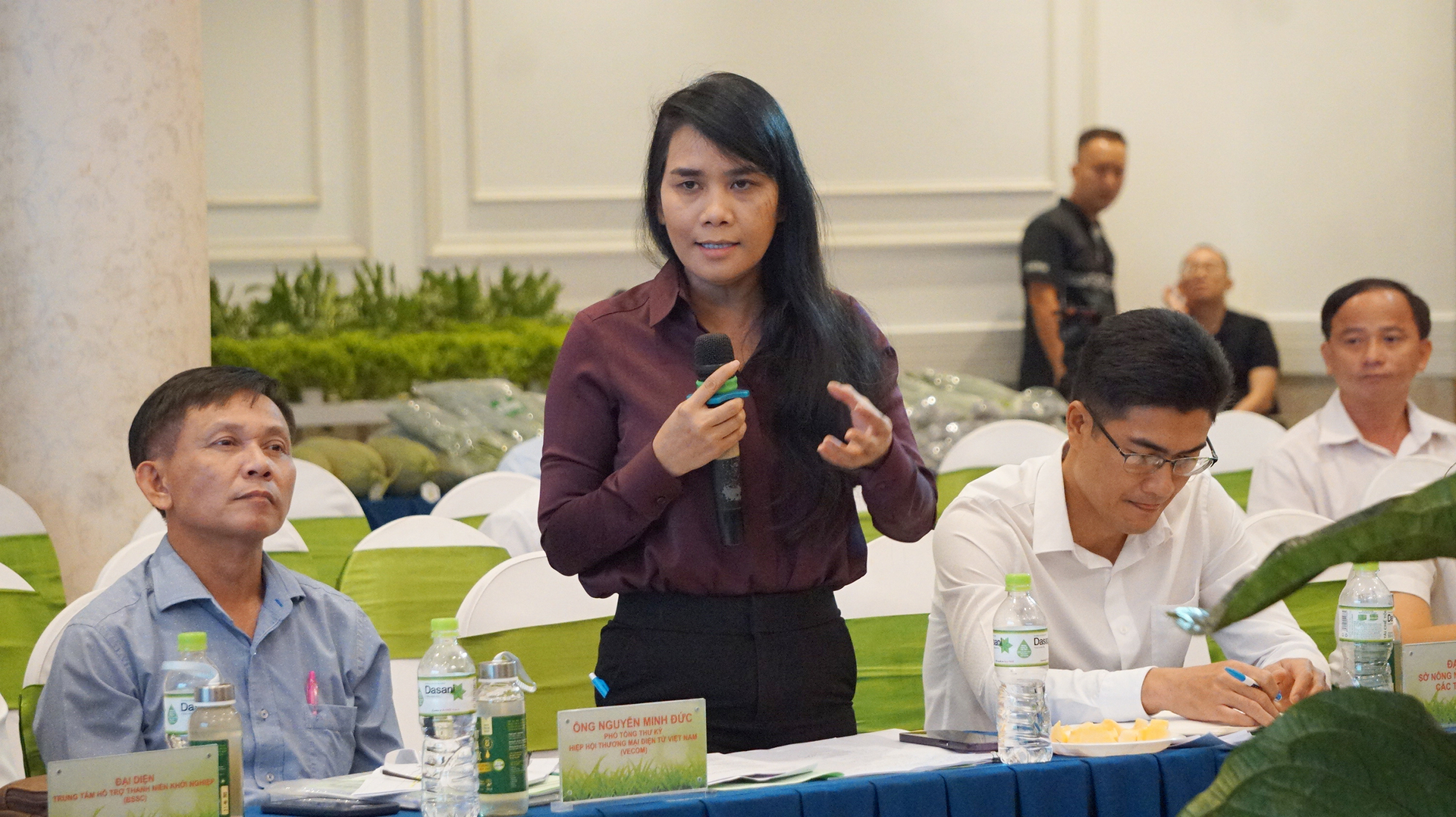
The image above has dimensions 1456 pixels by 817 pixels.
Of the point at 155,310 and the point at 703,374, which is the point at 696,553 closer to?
the point at 703,374

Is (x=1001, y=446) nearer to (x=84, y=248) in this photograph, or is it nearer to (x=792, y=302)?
(x=792, y=302)

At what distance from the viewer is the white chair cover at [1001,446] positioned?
402 cm

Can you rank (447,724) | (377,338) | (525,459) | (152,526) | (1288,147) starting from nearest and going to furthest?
(447,724), (152,526), (525,459), (377,338), (1288,147)

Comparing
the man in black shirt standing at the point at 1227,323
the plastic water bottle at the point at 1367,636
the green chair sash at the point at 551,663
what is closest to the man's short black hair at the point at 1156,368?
the plastic water bottle at the point at 1367,636

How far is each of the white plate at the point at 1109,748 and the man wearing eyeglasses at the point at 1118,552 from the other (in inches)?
7.0

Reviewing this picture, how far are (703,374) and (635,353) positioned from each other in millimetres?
144

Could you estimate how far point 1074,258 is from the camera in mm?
6734

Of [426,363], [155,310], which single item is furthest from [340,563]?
[426,363]

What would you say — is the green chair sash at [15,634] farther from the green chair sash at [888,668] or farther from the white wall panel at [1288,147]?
the white wall panel at [1288,147]

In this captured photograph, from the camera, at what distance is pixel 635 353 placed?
1882 millimetres

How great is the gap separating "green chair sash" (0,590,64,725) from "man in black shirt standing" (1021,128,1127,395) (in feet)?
16.1

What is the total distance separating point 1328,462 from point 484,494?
201cm

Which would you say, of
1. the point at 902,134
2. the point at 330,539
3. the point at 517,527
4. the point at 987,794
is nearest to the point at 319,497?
the point at 330,539

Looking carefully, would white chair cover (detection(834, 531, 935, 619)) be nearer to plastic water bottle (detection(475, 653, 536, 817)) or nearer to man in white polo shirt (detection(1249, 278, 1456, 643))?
man in white polo shirt (detection(1249, 278, 1456, 643))
